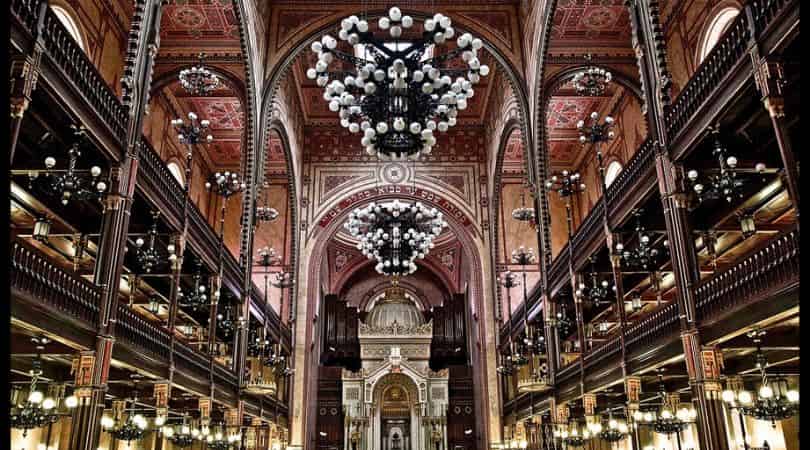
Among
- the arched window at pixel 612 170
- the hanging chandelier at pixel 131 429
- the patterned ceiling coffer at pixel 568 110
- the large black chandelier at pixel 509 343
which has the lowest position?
the hanging chandelier at pixel 131 429

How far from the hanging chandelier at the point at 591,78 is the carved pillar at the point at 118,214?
10598 millimetres

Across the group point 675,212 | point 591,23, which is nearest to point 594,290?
point 675,212

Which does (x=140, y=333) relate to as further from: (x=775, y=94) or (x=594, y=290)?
(x=775, y=94)

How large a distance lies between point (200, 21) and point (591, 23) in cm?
1166

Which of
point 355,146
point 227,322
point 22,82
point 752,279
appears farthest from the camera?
point 355,146

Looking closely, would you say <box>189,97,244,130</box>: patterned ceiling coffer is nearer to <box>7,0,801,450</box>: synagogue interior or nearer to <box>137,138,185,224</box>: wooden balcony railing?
<box>7,0,801,450</box>: synagogue interior

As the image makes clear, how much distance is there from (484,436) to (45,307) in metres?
20.0

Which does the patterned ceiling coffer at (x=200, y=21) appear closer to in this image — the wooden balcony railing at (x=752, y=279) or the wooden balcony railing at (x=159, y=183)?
the wooden balcony railing at (x=159, y=183)

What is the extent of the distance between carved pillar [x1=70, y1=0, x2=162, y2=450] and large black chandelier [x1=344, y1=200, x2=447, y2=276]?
7217 mm

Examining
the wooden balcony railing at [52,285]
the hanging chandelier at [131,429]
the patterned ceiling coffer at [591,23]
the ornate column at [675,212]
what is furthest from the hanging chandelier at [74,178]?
the patterned ceiling coffer at [591,23]

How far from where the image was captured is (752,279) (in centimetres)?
815

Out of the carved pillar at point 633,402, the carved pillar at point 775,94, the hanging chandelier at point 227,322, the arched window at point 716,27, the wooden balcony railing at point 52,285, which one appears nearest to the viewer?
the wooden balcony railing at point 52,285

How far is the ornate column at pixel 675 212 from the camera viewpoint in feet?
29.4

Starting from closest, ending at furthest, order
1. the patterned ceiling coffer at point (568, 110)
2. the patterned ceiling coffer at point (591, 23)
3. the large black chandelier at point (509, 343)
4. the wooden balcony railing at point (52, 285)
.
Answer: the wooden balcony railing at point (52, 285)
the patterned ceiling coffer at point (591, 23)
the patterned ceiling coffer at point (568, 110)
the large black chandelier at point (509, 343)
